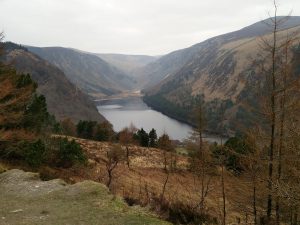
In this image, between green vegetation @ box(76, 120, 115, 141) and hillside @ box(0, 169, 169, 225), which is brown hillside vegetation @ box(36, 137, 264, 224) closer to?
hillside @ box(0, 169, 169, 225)

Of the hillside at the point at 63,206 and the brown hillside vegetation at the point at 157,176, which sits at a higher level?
the hillside at the point at 63,206

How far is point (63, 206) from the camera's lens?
19344 mm

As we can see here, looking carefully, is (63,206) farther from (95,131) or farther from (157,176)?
(95,131)

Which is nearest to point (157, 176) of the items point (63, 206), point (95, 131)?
point (95, 131)

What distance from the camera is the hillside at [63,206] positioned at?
56.1 feet

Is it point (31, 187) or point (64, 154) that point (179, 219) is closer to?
point (31, 187)

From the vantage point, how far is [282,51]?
19.8 metres


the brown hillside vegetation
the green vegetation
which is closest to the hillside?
the brown hillside vegetation

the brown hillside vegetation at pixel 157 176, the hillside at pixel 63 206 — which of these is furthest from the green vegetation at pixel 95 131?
the hillside at pixel 63 206

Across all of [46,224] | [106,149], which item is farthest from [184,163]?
[46,224]

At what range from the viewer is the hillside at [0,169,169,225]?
56.1ft

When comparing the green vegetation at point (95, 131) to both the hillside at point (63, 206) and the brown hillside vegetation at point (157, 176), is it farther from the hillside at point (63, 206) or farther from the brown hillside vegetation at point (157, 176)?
the hillside at point (63, 206)

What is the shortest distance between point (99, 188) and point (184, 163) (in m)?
60.5

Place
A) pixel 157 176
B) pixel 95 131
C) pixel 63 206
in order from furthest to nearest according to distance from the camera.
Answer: pixel 95 131
pixel 157 176
pixel 63 206
